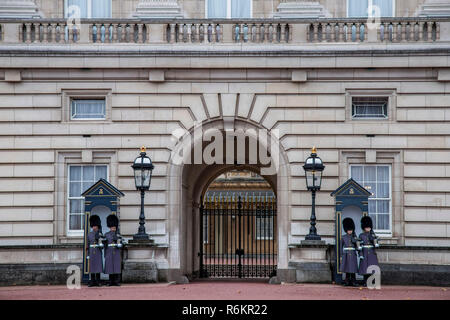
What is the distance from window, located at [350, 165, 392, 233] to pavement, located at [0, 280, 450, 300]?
207 cm

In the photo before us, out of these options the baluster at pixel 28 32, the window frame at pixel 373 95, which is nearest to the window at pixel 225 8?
the window frame at pixel 373 95

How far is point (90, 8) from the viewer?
22391mm

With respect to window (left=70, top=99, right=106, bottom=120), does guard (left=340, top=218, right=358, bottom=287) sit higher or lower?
lower

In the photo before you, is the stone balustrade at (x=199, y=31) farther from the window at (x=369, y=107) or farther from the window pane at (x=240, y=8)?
the window at (x=369, y=107)

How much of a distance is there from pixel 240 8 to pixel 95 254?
6838 millimetres

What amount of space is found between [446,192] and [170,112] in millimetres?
6427

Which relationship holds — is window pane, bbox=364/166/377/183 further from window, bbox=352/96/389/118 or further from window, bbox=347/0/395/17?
window, bbox=347/0/395/17

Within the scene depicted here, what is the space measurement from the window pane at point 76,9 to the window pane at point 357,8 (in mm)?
6209

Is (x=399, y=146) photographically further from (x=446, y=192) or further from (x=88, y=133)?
(x=88, y=133)

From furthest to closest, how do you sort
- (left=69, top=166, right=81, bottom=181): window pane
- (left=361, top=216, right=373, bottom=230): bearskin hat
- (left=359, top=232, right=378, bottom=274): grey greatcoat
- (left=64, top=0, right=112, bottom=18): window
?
(left=64, top=0, right=112, bottom=18): window, (left=69, top=166, right=81, bottom=181): window pane, (left=361, top=216, right=373, bottom=230): bearskin hat, (left=359, top=232, right=378, bottom=274): grey greatcoat

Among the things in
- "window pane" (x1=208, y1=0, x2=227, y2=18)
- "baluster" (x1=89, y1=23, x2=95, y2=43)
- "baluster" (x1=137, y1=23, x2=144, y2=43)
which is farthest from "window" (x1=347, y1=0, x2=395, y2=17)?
"baluster" (x1=89, y1=23, x2=95, y2=43)

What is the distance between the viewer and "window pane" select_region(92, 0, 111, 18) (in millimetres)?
22344

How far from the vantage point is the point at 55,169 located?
2144 cm

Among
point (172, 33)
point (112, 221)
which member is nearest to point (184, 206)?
point (112, 221)
